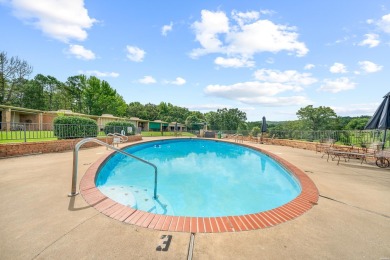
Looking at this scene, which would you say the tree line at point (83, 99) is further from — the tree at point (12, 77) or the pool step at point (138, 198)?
the pool step at point (138, 198)

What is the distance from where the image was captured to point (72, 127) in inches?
374

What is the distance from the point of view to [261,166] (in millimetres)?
8539

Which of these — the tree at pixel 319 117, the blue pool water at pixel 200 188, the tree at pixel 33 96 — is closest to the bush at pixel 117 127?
the blue pool water at pixel 200 188

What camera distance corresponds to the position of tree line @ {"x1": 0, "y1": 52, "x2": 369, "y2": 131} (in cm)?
2986

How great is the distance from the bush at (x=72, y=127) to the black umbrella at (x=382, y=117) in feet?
44.4

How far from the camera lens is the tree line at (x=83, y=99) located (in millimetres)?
29859

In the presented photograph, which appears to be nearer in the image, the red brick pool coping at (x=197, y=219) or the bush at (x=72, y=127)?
the red brick pool coping at (x=197, y=219)

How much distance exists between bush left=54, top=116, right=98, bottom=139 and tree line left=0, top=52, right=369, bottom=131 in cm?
2599

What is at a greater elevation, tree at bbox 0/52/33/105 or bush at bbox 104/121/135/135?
tree at bbox 0/52/33/105

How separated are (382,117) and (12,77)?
4568cm

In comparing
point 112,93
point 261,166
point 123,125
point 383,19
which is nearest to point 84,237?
point 261,166

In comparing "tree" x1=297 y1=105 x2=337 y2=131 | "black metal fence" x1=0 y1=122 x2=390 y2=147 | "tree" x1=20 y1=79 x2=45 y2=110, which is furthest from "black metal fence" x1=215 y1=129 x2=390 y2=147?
"tree" x1=20 y1=79 x2=45 y2=110

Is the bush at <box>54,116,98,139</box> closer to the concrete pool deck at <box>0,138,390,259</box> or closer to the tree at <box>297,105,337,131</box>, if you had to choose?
the concrete pool deck at <box>0,138,390,259</box>

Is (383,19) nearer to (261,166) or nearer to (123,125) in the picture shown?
(261,166)
